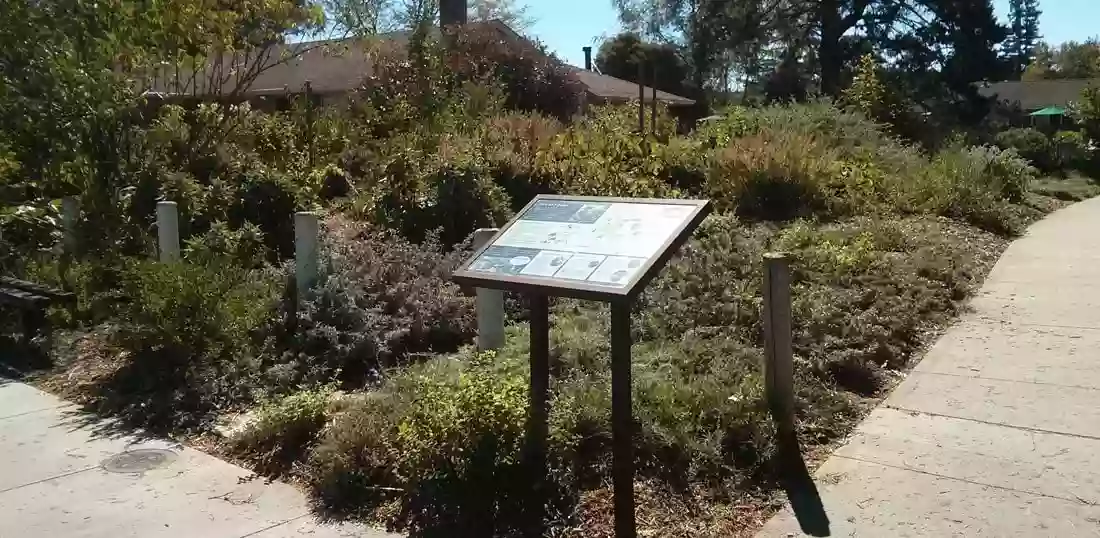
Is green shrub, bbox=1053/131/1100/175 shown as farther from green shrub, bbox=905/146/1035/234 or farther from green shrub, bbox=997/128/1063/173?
green shrub, bbox=905/146/1035/234

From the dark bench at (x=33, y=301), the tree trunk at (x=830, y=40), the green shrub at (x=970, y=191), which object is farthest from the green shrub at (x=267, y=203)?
the tree trunk at (x=830, y=40)

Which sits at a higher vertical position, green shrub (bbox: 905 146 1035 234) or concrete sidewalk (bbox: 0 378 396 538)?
green shrub (bbox: 905 146 1035 234)

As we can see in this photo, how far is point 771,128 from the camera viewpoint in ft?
45.8

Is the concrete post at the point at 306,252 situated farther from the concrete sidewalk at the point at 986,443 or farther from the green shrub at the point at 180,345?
the concrete sidewalk at the point at 986,443

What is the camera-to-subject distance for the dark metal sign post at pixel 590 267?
4090 mm

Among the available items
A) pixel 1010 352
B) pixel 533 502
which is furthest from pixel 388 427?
pixel 1010 352

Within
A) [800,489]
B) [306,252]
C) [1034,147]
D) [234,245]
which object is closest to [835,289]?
[800,489]

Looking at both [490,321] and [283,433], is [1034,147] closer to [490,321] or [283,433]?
[490,321]

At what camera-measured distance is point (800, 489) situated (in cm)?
467

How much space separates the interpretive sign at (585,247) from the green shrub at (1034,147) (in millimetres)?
20642

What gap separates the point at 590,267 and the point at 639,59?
3490cm

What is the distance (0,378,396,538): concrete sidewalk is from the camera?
4594 mm

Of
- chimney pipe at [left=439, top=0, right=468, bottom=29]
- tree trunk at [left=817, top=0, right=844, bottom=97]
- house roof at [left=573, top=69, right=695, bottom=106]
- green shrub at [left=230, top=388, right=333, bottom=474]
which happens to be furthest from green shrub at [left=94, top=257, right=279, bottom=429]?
tree trunk at [left=817, top=0, right=844, bottom=97]

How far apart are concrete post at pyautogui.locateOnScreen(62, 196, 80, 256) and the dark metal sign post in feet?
22.8
